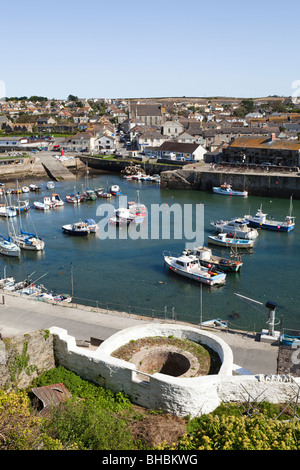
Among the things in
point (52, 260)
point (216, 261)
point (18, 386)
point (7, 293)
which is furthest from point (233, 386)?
point (52, 260)

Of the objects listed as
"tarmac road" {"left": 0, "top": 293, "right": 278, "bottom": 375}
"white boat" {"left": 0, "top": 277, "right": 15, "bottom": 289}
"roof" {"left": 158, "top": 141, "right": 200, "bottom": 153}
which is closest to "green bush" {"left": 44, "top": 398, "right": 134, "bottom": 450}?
"tarmac road" {"left": 0, "top": 293, "right": 278, "bottom": 375}

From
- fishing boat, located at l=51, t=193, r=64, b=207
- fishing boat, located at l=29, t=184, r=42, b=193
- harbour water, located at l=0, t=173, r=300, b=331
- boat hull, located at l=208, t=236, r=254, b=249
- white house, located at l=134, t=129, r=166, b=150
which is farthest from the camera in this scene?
white house, located at l=134, t=129, r=166, b=150

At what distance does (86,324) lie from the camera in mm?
16781

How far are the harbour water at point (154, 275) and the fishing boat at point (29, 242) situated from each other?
0.46m

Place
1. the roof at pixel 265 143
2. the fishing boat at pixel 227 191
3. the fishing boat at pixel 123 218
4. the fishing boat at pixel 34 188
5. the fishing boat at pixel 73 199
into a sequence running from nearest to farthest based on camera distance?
1. the fishing boat at pixel 123 218
2. the fishing boat at pixel 73 199
3. the fishing boat at pixel 227 191
4. the roof at pixel 265 143
5. the fishing boat at pixel 34 188

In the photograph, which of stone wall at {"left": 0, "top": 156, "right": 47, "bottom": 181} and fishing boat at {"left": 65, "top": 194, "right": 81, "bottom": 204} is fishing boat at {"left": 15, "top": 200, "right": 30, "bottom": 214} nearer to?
fishing boat at {"left": 65, "top": 194, "right": 81, "bottom": 204}

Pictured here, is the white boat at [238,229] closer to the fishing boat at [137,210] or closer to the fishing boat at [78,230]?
the fishing boat at [137,210]

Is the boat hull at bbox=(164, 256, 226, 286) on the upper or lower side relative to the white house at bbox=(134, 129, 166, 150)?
lower

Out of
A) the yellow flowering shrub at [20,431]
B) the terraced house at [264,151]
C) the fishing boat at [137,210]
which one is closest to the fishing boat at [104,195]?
the fishing boat at [137,210]

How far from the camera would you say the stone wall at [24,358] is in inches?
440

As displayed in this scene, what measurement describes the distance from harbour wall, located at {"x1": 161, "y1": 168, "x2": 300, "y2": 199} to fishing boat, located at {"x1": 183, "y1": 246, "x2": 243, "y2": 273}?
22.2 meters

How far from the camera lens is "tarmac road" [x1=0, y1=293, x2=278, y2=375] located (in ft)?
46.3
